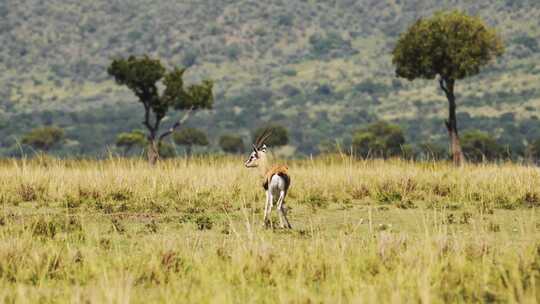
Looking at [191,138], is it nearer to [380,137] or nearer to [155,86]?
[380,137]

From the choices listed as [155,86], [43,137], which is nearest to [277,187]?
[155,86]

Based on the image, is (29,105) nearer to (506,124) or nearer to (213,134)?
(213,134)

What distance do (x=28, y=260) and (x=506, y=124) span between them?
14612cm

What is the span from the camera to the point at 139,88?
51.3 meters

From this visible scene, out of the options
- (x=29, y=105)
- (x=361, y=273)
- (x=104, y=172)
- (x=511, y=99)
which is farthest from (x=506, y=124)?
(x=361, y=273)

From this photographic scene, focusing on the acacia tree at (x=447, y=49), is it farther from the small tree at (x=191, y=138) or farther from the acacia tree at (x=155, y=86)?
the small tree at (x=191, y=138)

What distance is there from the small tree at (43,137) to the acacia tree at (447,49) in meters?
94.7

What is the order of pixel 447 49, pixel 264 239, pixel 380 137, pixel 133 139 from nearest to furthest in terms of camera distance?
pixel 264 239 < pixel 447 49 < pixel 380 137 < pixel 133 139

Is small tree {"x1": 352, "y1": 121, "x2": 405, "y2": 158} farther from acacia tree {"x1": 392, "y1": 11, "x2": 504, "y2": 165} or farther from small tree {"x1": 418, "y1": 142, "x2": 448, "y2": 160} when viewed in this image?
acacia tree {"x1": 392, "y1": 11, "x2": 504, "y2": 165}

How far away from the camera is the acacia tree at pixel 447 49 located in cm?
4141

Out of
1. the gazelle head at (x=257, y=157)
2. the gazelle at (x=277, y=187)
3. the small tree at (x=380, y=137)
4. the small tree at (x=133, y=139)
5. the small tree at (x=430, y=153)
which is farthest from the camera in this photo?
the small tree at (x=133, y=139)

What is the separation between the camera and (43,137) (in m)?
131

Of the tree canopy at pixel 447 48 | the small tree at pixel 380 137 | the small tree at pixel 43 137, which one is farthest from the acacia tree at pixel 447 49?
the small tree at pixel 43 137

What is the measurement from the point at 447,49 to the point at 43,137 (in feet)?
324
